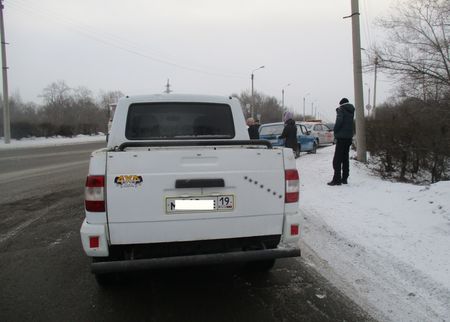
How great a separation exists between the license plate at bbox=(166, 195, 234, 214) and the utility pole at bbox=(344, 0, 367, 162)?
A: 958cm

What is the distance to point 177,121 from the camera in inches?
209

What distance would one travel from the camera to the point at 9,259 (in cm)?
525

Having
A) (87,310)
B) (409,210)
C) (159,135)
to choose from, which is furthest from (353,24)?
(87,310)

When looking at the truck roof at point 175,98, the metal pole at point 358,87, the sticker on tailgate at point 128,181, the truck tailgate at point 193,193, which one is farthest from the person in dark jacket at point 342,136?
the sticker on tailgate at point 128,181

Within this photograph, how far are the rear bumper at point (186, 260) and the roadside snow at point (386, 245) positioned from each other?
38.0 inches

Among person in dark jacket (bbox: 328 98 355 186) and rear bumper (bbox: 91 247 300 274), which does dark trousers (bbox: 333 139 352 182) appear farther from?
rear bumper (bbox: 91 247 300 274)

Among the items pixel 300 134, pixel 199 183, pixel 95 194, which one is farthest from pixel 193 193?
pixel 300 134

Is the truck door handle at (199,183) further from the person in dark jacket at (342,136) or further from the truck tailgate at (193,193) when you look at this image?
the person in dark jacket at (342,136)

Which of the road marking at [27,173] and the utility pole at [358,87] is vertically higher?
the utility pole at [358,87]

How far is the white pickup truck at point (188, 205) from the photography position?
11.8 feet

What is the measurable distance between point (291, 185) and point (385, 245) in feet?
7.25

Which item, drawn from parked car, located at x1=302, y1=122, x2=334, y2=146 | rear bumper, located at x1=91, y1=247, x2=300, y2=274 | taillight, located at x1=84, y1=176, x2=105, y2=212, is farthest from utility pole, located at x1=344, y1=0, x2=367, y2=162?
parked car, located at x1=302, y1=122, x2=334, y2=146

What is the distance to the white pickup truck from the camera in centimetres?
359

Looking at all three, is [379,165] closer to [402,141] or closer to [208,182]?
[402,141]
